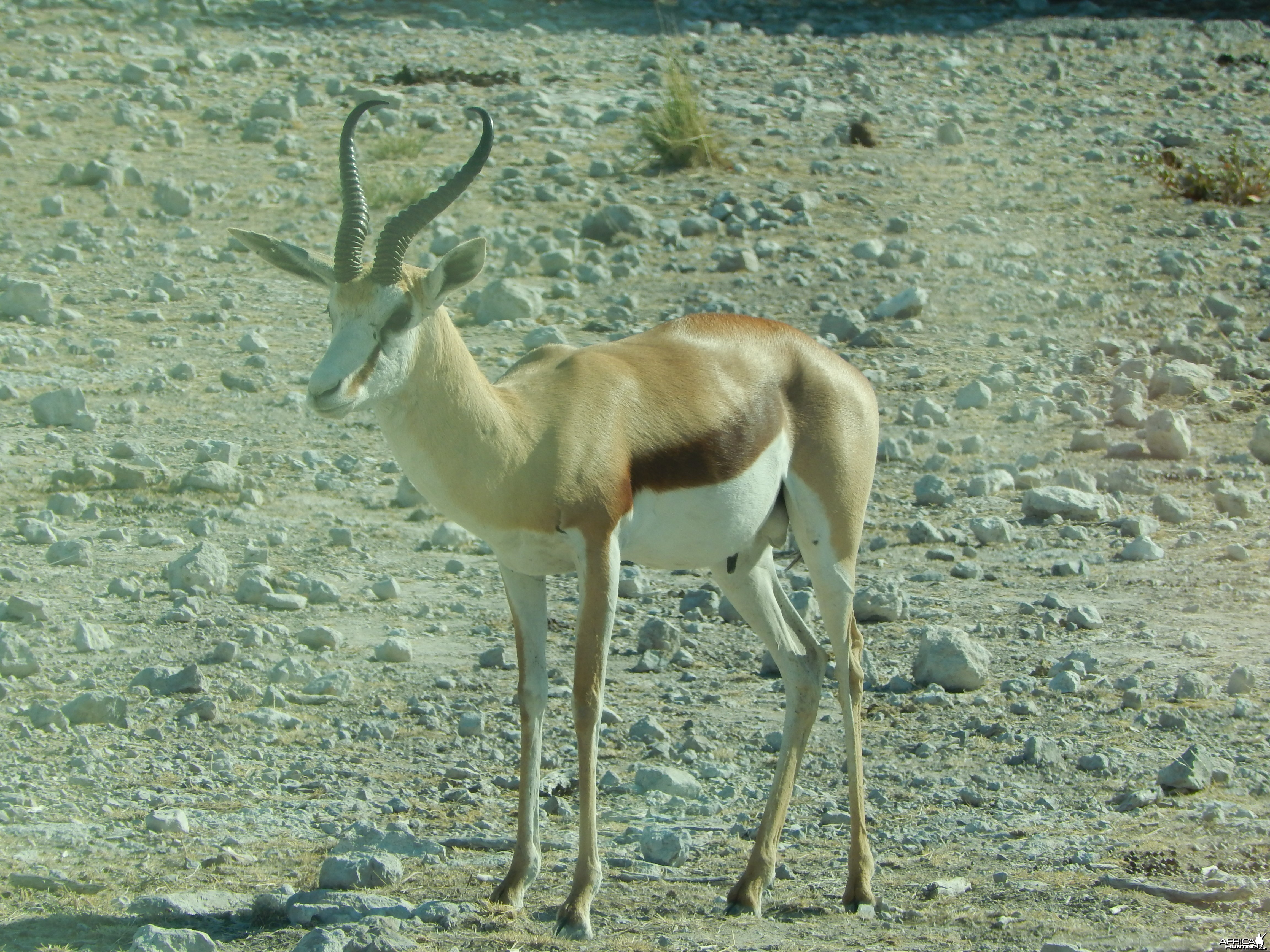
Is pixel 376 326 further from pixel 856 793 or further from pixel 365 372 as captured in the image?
pixel 856 793

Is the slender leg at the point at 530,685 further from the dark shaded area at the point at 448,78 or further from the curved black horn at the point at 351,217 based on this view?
the dark shaded area at the point at 448,78

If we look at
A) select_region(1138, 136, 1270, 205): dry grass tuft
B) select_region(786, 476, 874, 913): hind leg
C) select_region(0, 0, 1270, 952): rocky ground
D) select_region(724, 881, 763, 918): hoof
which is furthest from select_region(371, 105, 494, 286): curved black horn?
select_region(1138, 136, 1270, 205): dry grass tuft

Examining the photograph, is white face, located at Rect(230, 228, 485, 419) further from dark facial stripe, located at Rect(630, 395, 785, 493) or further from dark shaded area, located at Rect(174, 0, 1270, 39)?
dark shaded area, located at Rect(174, 0, 1270, 39)

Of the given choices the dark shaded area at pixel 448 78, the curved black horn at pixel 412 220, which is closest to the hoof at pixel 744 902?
the curved black horn at pixel 412 220

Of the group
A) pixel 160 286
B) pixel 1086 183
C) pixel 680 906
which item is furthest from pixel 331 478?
pixel 1086 183

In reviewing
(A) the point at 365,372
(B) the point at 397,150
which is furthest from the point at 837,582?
(B) the point at 397,150

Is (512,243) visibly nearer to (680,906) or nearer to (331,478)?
(331,478)

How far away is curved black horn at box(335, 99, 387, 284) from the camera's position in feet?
16.3

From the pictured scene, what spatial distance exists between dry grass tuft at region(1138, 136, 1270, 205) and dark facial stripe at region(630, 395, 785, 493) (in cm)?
1180

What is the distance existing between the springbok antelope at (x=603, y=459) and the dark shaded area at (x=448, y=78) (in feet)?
45.5

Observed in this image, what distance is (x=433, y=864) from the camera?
5.36 m

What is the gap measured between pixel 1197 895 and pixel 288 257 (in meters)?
3.44

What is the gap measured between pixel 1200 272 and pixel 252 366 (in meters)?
7.81

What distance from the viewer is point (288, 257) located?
206 inches
